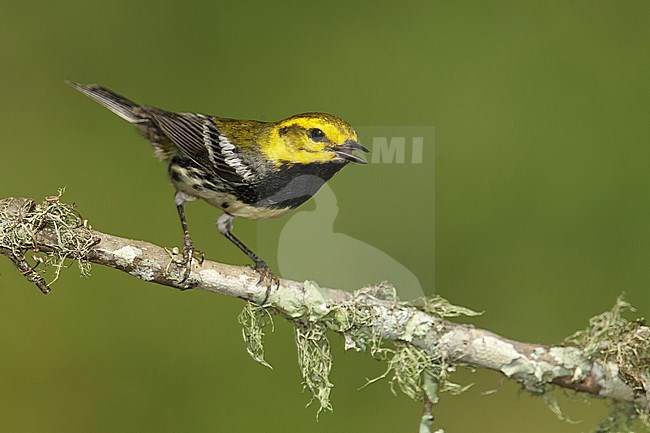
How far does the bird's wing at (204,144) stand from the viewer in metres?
1.95

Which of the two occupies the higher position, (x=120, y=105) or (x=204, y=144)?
(x=120, y=105)

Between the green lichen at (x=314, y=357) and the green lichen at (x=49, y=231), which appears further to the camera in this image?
the green lichen at (x=314, y=357)

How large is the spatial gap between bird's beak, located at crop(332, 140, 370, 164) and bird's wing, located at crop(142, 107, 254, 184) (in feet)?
0.80

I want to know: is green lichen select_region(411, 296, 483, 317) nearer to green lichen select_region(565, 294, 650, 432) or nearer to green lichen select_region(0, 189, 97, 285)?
green lichen select_region(565, 294, 650, 432)

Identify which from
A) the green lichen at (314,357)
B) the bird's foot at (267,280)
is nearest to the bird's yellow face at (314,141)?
the bird's foot at (267,280)

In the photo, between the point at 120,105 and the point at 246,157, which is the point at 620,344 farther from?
the point at 120,105

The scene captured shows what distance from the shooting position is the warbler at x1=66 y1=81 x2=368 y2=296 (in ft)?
5.83

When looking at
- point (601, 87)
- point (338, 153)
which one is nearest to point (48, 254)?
point (338, 153)

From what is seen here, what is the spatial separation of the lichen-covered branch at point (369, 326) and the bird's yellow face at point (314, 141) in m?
0.26

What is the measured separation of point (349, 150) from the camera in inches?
68.8

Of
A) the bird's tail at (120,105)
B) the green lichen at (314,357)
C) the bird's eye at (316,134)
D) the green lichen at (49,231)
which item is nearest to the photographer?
the green lichen at (49,231)

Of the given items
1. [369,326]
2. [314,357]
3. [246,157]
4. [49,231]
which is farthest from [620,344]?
[49,231]

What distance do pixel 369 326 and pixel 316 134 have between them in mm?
→ 410

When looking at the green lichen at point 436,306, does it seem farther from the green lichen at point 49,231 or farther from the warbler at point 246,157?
the green lichen at point 49,231
